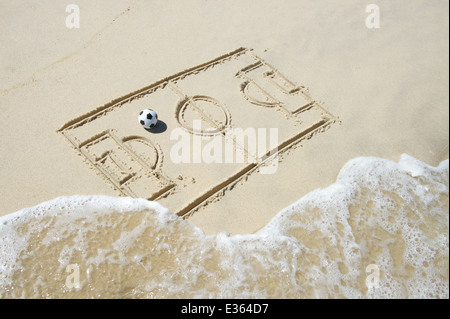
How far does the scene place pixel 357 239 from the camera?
346 centimetres

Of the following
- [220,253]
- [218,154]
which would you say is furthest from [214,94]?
[220,253]

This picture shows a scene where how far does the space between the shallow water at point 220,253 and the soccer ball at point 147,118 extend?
34.2 inches

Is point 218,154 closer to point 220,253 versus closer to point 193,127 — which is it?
point 193,127

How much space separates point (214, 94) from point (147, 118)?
37.2 inches

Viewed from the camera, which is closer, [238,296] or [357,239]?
[238,296]

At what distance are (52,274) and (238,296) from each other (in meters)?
1.48

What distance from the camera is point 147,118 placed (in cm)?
386

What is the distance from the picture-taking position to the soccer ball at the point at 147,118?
3863 millimetres

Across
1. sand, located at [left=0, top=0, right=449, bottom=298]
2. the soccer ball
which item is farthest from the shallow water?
the soccer ball

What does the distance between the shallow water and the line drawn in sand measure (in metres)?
0.31

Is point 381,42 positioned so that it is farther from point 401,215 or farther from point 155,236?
point 155,236

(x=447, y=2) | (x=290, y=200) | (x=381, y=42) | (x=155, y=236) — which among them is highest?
(x=447, y=2)

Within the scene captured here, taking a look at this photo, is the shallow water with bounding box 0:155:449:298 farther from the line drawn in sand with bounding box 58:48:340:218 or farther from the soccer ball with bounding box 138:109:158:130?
the soccer ball with bounding box 138:109:158:130
